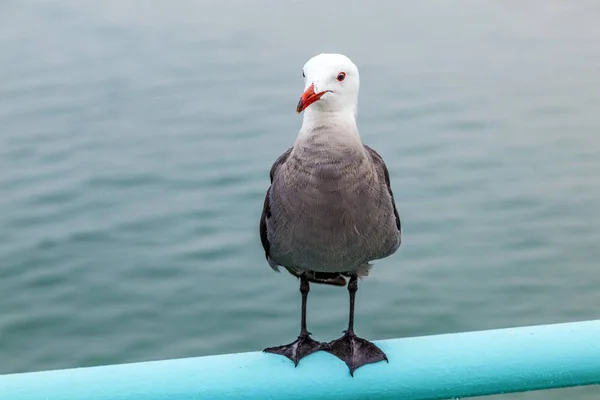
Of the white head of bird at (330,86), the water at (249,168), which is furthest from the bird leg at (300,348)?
the water at (249,168)

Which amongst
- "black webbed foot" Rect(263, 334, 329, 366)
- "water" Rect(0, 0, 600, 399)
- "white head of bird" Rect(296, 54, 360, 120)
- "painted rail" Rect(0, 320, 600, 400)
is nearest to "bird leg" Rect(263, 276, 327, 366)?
"black webbed foot" Rect(263, 334, 329, 366)

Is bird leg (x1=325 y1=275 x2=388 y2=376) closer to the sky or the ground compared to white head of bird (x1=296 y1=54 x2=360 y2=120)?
closer to the ground

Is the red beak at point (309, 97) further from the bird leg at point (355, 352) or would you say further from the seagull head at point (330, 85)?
the bird leg at point (355, 352)

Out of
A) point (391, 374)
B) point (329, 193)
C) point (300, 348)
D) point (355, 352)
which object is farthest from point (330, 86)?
point (391, 374)

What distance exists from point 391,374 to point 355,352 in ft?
1.23

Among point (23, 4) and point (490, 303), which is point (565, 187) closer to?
point (490, 303)

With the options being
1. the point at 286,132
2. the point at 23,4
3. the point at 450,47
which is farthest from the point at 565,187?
the point at 23,4

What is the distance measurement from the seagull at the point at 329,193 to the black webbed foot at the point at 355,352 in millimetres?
258

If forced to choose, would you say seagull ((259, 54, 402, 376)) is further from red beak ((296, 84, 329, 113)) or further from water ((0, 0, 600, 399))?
water ((0, 0, 600, 399))

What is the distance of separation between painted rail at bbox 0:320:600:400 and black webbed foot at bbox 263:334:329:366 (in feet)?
0.33

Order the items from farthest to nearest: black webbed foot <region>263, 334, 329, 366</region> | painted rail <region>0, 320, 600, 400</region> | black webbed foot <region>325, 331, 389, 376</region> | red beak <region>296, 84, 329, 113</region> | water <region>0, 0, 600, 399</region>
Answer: water <region>0, 0, 600, 399</region>, red beak <region>296, 84, 329, 113</region>, black webbed foot <region>263, 334, 329, 366</region>, black webbed foot <region>325, 331, 389, 376</region>, painted rail <region>0, 320, 600, 400</region>

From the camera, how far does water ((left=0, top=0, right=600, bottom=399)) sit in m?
8.24

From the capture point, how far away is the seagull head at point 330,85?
3504 millimetres

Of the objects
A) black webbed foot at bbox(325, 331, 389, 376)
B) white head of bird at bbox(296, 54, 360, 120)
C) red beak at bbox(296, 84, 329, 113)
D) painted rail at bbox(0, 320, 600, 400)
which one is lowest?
painted rail at bbox(0, 320, 600, 400)
